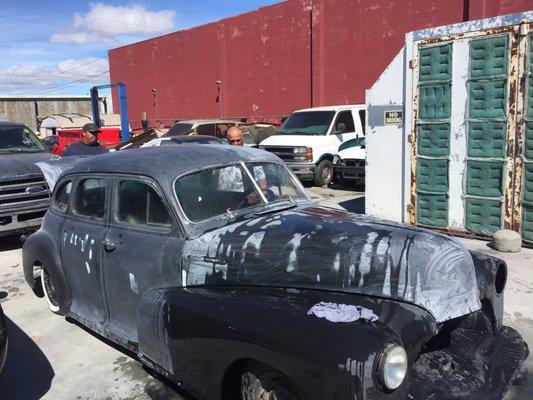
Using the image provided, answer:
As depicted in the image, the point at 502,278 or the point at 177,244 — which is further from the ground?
the point at 177,244

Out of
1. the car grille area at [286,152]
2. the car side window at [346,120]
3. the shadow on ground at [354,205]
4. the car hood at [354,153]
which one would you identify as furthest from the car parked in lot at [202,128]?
the shadow on ground at [354,205]

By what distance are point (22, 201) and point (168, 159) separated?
4831 mm

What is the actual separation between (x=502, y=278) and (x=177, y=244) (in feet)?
7.42

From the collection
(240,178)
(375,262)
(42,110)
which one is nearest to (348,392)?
(375,262)

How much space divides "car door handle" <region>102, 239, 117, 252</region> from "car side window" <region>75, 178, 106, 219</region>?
266mm

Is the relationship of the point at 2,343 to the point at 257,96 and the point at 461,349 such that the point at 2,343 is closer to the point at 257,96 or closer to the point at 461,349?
the point at 461,349

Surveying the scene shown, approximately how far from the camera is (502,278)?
3.37 meters

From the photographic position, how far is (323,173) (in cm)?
1252

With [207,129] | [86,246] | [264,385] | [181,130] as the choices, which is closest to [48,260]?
[86,246]

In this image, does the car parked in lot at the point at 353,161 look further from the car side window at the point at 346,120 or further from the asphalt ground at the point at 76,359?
the asphalt ground at the point at 76,359

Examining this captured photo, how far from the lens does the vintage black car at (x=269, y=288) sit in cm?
245

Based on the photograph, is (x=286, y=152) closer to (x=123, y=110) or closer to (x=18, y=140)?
(x=18, y=140)

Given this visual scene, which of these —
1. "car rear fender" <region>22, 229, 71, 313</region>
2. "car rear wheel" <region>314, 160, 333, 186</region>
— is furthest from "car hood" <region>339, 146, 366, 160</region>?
"car rear fender" <region>22, 229, 71, 313</region>

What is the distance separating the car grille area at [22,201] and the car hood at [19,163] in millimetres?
93
